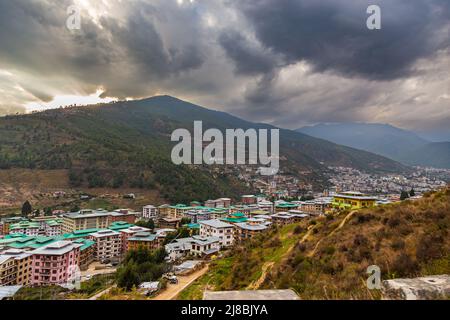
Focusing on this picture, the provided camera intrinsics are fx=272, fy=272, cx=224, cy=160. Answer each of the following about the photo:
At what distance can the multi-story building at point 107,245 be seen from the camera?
43.9 m

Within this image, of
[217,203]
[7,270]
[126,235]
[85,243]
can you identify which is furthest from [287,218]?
[7,270]

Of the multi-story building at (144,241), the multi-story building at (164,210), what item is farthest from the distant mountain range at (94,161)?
the multi-story building at (144,241)

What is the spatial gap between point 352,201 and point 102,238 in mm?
39052

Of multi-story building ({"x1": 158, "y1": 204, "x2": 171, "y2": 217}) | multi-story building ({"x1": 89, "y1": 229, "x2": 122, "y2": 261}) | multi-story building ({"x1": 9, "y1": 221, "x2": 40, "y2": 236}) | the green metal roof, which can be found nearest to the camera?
the green metal roof

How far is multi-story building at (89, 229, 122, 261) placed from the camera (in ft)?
144

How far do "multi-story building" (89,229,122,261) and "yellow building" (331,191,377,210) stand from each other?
117 feet

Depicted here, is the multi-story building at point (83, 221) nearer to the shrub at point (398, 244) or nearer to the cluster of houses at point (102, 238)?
the cluster of houses at point (102, 238)

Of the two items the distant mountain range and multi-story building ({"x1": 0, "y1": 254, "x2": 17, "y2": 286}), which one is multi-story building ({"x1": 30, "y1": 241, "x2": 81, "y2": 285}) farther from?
the distant mountain range

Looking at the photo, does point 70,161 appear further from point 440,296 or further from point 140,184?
point 440,296

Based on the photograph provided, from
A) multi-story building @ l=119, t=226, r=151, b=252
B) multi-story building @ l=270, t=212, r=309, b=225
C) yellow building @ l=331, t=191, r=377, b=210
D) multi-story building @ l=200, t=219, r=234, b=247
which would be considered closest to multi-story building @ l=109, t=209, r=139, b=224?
multi-story building @ l=119, t=226, r=151, b=252

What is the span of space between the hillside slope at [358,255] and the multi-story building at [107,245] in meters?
31.7

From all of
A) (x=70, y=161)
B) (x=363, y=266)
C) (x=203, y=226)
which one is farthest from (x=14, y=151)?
(x=363, y=266)
